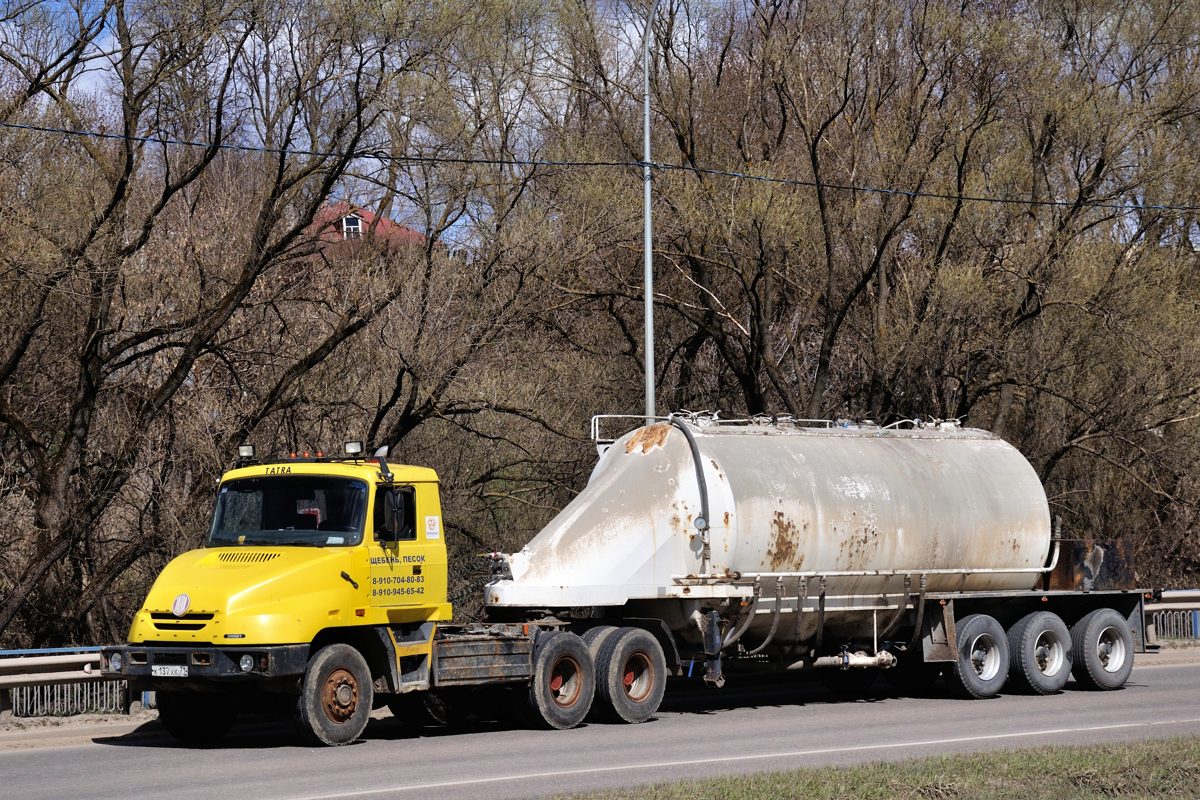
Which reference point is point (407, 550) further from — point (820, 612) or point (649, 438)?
point (820, 612)

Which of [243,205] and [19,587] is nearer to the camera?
[19,587]

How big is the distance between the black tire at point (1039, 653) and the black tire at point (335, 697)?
9.53 metres

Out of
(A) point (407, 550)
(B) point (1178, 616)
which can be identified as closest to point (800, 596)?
(A) point (407, 550)

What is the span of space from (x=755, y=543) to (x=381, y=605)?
16.2ft

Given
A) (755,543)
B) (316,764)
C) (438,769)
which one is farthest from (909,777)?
(755,543)

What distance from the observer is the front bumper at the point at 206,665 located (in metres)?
13.7

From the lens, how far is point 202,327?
72.7ft

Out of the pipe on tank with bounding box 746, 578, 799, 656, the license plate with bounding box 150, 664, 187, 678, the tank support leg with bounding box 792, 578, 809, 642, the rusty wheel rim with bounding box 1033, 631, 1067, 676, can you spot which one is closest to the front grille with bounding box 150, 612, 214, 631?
the license plate with bounding box 150, 664, 187, 678

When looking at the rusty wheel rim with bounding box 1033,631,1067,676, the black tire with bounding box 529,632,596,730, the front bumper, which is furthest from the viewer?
the rusty wheel rim with bounding box 1033,631,1067,676

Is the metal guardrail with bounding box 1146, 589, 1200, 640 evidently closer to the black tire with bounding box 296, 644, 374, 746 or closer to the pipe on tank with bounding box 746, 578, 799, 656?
the pipe on tank with bounding box 746, 578, 799, 656

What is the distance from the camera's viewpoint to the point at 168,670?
13.9m

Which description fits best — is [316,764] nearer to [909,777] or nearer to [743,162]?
[909,777]

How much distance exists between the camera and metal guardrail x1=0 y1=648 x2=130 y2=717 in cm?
1591

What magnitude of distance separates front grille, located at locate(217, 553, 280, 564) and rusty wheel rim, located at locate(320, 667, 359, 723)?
1.24 meters
